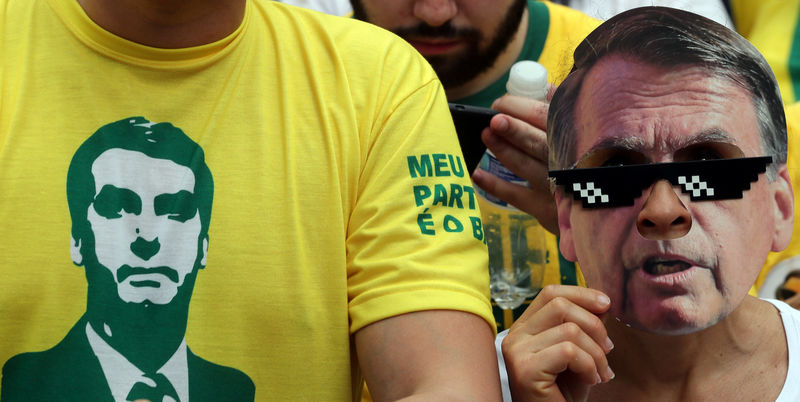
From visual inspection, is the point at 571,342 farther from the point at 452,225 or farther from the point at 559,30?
the point at 559,30

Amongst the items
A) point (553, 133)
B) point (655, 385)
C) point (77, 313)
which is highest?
point (553, 133)

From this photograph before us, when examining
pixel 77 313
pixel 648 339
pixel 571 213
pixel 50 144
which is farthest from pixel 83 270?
pixel 648 339

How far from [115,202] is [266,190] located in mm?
265

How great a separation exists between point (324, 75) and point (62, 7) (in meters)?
0.50

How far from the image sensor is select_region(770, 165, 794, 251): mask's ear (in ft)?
6.49

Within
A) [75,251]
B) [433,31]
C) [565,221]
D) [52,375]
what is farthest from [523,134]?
[52,375]

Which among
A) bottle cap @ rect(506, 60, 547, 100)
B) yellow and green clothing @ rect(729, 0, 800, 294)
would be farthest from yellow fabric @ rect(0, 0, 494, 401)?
yellow and green clothing @ rect(729, 0, 800, 294)

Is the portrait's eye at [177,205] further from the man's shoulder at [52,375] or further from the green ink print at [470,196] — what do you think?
the green ink print at [470,196]

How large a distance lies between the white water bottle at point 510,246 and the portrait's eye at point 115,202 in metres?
1.00

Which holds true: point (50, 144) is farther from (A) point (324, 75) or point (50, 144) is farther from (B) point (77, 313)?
(A) point (324, 75)

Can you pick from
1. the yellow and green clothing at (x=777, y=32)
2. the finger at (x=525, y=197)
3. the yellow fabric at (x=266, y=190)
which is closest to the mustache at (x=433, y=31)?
the finger at (x=525, y=197)

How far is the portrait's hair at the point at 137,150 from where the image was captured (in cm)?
180

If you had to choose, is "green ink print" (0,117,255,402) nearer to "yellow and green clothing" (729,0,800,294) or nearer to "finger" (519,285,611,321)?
"finger" (519,285,611,321)

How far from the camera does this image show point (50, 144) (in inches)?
71.5
